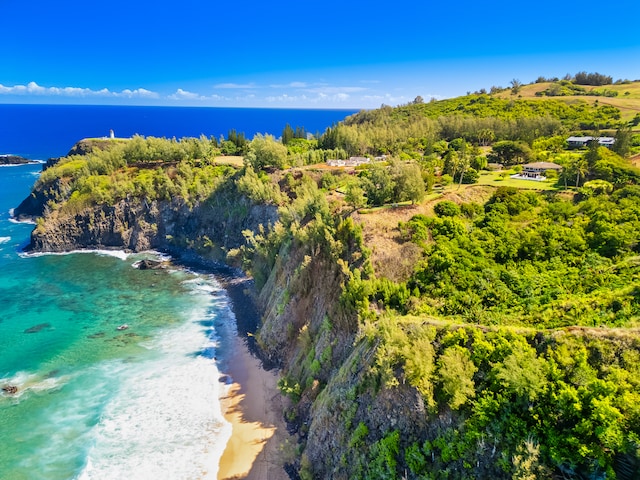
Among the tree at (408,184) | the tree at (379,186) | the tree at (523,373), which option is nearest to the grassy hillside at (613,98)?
the tree at (408,184)

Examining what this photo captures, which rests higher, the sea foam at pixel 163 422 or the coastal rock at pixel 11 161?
the coastal rock at pixel 11 161

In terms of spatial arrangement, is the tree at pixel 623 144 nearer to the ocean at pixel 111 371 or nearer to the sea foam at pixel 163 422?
the ocean at pixel 111 371

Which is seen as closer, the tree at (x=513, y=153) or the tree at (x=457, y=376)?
the tree at (x=457, y=376)

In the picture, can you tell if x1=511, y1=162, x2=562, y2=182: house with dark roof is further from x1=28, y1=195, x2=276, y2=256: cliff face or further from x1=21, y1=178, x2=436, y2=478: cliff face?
x1=28, y1=195, x2=276, y2=256: cliff face

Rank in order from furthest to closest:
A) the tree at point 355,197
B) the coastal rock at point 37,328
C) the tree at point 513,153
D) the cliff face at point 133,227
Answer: the cliff face at point 133,227 < the tree at point 513,153 < the coastal rock at point 37,328 < the tree at point 355,197

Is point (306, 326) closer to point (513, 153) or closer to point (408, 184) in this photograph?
point (408, 184)

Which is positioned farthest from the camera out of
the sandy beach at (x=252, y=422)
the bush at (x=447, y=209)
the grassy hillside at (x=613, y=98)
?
the grassy hillside at (x=613, y=98)

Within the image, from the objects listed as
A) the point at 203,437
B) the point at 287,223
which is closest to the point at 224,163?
the point at 287,223

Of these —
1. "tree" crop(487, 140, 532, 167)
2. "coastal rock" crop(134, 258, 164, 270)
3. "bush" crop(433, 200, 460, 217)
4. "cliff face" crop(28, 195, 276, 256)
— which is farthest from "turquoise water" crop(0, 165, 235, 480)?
"tree" crop(487, 140, 532, 167)
